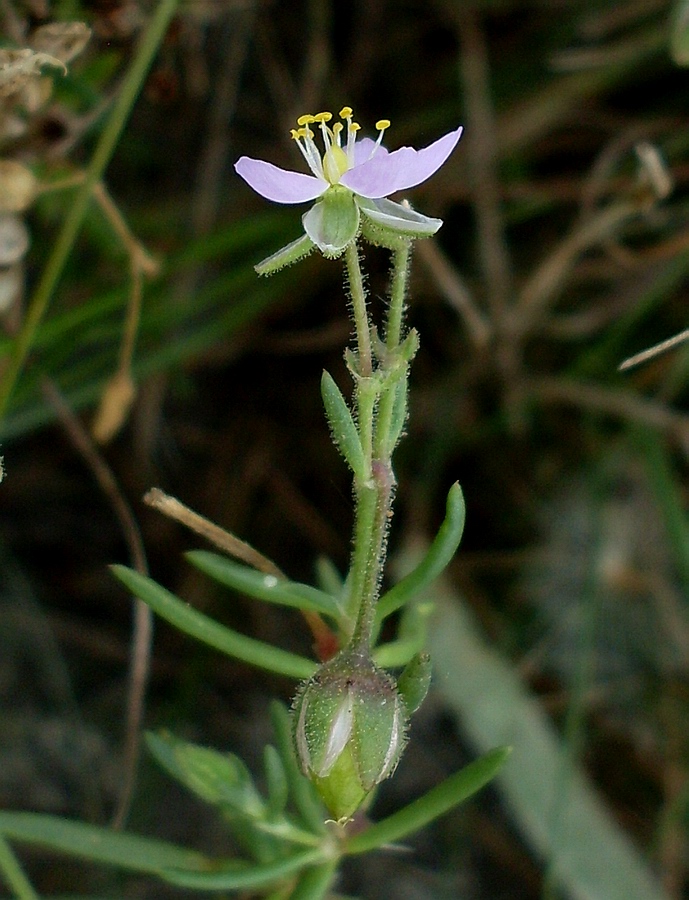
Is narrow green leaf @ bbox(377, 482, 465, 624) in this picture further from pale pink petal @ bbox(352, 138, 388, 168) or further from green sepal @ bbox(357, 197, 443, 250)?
pale pink petal @ bbox(352, 138, 388, 168)

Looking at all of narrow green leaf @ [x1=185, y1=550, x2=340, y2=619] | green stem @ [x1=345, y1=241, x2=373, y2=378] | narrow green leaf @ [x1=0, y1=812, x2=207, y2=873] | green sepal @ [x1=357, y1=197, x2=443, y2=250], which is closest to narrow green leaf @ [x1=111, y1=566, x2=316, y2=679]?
narrow green leaf @ [x1=185, y1=550, x2=340, y2=619]

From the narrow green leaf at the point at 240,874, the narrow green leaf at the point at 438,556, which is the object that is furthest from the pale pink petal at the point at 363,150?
the narrow green leaf at the point at 240,874

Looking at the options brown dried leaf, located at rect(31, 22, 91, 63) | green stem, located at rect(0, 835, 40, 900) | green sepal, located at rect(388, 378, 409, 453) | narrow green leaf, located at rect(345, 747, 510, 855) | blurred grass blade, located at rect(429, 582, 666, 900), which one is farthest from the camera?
blurred grass blade, located at rect(429, 582, 666, 900)

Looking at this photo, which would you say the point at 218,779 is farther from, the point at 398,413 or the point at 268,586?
the point at 398,413

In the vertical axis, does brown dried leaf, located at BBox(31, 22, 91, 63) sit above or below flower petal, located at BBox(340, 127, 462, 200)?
above

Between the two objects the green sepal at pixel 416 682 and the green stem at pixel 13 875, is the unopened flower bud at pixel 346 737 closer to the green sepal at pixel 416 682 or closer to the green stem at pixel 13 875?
the green sepal at pixel 416 682

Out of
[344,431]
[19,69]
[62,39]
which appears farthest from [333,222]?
[62,39]
